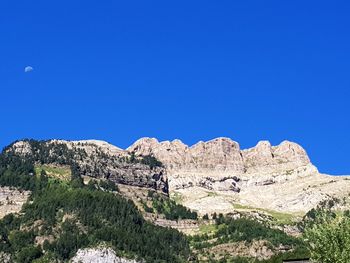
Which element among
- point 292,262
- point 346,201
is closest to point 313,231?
point 346,201

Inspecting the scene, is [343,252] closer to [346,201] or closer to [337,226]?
[337,226]

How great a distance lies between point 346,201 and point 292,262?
373 ft

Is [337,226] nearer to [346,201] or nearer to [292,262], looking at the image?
[346,201]

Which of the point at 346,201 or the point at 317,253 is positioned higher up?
the point at 346,201

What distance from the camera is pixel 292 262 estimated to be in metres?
198

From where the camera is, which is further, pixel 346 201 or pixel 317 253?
pixel 346 201

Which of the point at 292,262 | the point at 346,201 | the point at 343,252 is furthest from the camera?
the point at 292,262

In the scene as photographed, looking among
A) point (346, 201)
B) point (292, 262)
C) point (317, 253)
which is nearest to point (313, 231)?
point (317, 253)

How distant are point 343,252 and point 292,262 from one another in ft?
411

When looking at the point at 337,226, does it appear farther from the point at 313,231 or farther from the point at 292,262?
the point at 292,262

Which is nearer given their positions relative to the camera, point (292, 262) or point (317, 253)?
point (317, 253)

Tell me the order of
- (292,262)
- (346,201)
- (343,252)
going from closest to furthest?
(343,252) < (346,201) < (292,262)

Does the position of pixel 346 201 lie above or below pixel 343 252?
above

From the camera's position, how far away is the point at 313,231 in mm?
80625
